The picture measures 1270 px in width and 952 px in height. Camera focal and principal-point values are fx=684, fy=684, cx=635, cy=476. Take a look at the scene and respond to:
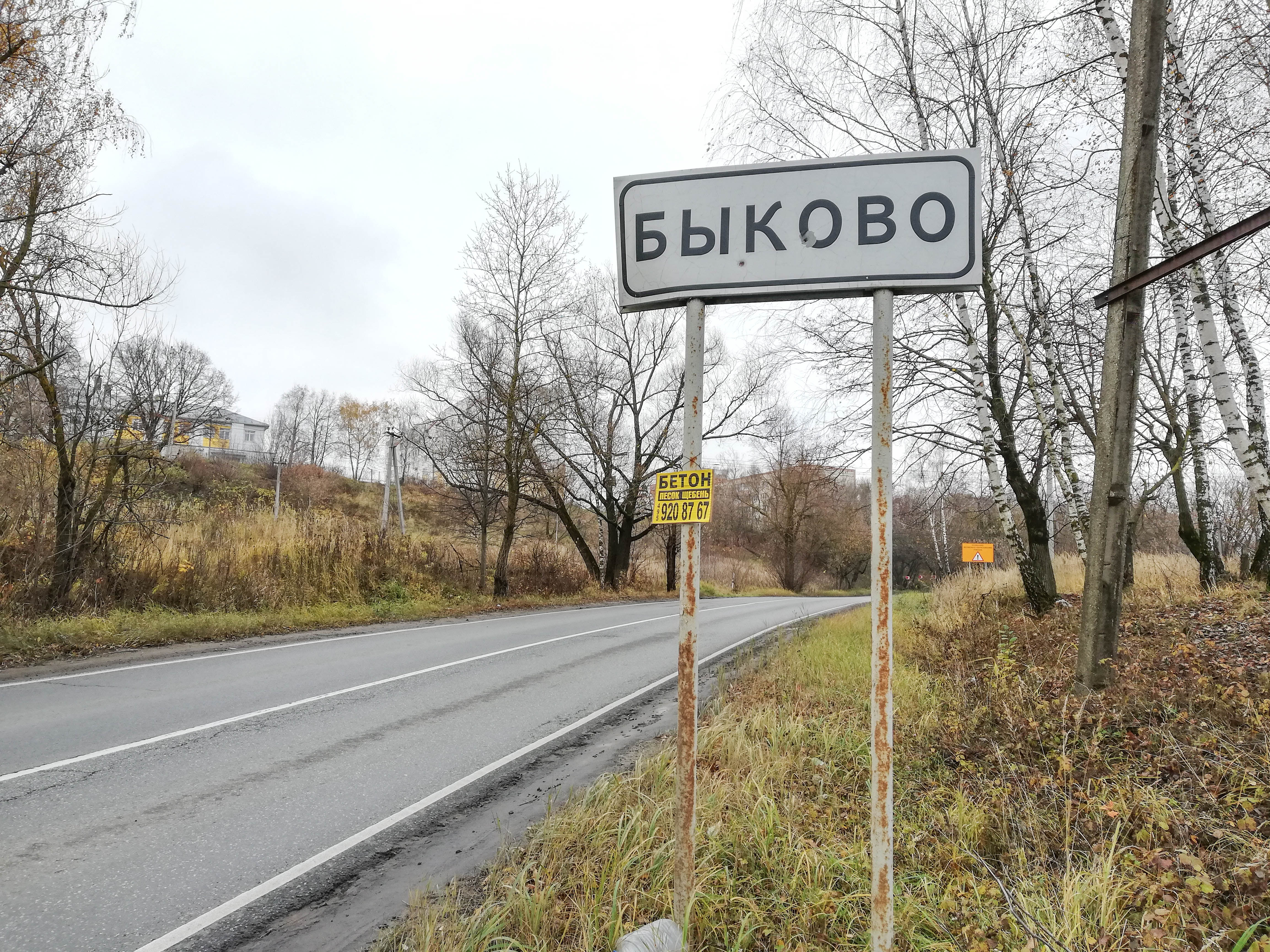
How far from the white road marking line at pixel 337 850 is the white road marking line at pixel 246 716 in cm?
241

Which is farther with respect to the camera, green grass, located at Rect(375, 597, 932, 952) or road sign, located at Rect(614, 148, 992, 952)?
green grass, located at Rect(375, 597, 932, 952)

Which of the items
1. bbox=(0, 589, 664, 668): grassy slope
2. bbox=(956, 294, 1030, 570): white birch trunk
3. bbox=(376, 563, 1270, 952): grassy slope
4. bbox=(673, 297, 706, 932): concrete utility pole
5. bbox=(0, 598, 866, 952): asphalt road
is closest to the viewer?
bbox=(673, 297, 706, 932): concrete utility pole

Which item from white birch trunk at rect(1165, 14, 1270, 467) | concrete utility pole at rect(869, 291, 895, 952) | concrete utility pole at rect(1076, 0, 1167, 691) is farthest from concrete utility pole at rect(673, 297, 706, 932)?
white birch trunk at rect(1165, 14, 1270, 467)

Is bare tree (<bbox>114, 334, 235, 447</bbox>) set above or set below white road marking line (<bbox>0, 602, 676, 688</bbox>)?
above

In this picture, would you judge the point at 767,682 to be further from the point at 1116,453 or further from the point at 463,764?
the point at 1116,453

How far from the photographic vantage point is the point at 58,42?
28.2ft

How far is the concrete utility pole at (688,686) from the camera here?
226 cm

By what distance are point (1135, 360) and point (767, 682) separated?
4.27 metres

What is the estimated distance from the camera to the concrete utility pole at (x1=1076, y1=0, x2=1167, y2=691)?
5160 mm

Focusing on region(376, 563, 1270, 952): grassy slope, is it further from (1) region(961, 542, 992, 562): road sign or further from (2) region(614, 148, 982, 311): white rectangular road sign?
(1) region(961, 542, 992, 562): road sign

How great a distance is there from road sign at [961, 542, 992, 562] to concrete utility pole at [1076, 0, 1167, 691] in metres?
12.1

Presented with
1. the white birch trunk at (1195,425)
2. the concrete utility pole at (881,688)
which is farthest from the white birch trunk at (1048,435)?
the concrete utility pole at (881,688)

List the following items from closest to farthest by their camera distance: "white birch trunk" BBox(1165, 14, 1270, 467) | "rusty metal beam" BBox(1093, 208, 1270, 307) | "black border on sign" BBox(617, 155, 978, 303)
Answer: "black border on sign" BBox(617, 155, 978, 303) < "rusty metal beam" BBox(1093, 208, 1270, 307) < "white birch trunk" BBox(1165, 14, 1270, 467)

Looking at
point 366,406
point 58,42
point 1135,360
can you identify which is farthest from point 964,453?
point 366,406
